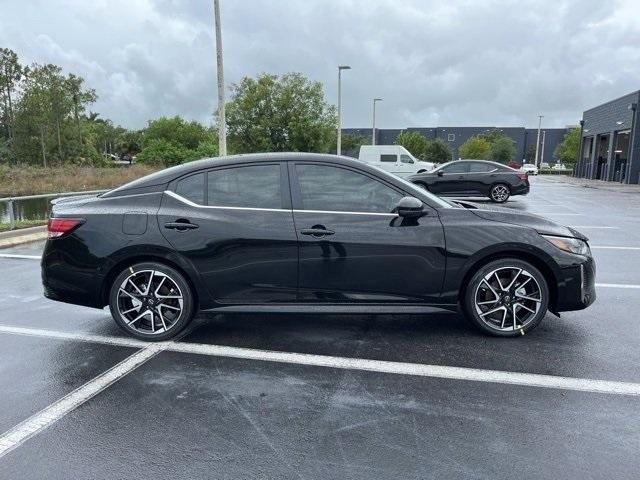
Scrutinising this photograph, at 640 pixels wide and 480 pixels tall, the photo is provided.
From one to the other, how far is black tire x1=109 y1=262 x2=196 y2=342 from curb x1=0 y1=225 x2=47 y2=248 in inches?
248

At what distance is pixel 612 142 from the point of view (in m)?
36.5

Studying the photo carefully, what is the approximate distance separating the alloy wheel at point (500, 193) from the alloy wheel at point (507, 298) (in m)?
13.9

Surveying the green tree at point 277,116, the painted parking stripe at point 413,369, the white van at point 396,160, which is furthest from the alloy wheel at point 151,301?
the green tree at point 277,116

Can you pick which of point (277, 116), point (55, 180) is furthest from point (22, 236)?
point (277, 116)

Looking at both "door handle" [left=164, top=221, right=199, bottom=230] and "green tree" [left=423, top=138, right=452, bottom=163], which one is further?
"green tree" [left=423, top=138, right=452, bottom=163]

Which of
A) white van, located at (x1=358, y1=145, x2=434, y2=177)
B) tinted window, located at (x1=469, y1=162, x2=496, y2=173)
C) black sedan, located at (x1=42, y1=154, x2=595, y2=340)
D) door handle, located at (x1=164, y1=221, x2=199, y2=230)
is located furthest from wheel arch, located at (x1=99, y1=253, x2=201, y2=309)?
white van, located at (x1=358, y1=145, x2=434, y2=177)

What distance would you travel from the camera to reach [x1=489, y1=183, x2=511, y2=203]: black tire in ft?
57.6

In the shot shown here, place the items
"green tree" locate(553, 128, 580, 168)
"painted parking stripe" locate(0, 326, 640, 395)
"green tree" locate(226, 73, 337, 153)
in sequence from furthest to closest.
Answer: "green tree" locate(553, 128, 580, 168) → "green tree" locate(226, 73, 337, 153) → "painted parking stripe" locate(0, 326, 640, 395)

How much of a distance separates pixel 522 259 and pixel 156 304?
127 inches

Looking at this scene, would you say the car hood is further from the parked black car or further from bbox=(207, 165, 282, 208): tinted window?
the parked black car

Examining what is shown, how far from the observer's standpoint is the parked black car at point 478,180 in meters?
17.5

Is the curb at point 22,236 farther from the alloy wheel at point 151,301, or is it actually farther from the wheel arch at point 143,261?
the alloy wheel at point 151,301

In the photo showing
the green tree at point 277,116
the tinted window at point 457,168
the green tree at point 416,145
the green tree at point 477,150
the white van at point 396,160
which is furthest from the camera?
the green tree at point 416,145

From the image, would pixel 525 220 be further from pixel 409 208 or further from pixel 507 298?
pixel 409 208
